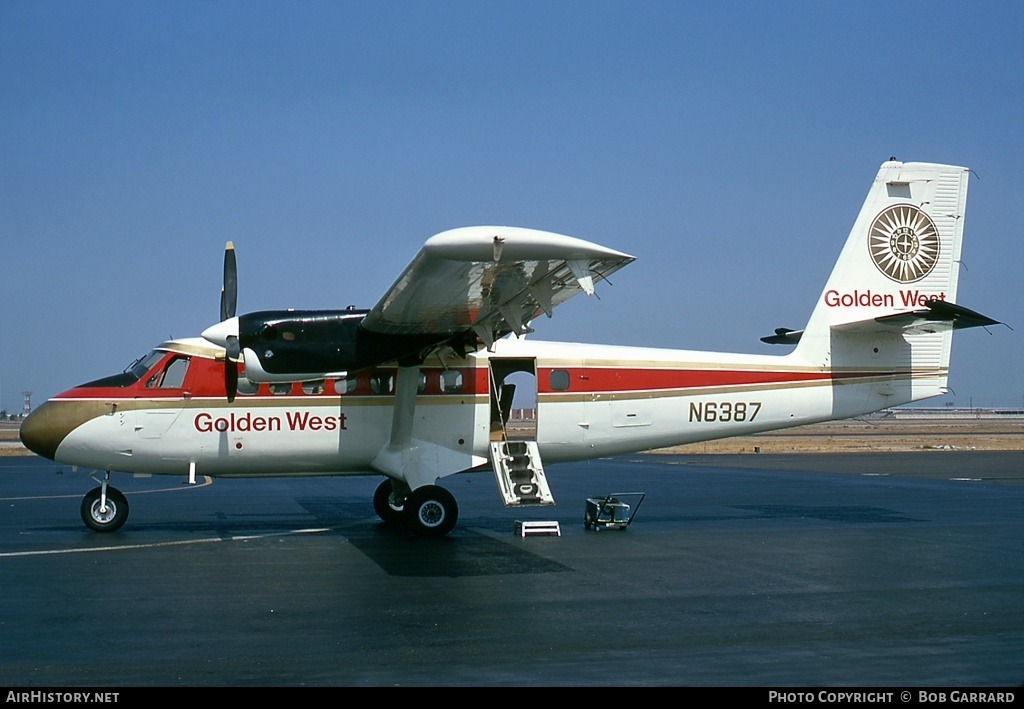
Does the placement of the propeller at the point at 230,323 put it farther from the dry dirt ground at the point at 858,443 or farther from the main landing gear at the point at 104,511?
the dry dirt ground at the point at 858,443

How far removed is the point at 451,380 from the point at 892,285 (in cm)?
821

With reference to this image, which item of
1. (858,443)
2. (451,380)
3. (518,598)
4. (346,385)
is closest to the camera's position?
(518,598)

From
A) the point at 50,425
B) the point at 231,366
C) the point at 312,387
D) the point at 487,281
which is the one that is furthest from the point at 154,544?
the point at 487,281

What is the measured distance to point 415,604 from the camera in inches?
387

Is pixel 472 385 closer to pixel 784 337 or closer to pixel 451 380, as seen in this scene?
pixel 451 380

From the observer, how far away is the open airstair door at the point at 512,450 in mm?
14656

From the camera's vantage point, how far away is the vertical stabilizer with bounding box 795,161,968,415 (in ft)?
55.8

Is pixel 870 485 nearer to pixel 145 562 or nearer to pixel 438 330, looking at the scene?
pixel 438 330

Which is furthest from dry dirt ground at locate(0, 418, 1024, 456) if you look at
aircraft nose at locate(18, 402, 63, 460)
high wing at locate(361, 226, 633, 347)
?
aircraft nose at locate(18, 402, 63, 460)

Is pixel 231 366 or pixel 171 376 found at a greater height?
pixel 231 366

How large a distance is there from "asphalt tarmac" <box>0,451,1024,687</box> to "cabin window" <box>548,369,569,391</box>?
252cm

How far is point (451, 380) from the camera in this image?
16.1m

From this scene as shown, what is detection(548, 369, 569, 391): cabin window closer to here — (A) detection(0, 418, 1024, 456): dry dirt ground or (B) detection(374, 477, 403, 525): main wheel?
(B) detection(374, 477, 403, 525): main wheel

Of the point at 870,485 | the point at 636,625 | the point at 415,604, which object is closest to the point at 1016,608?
the point at 636,625
